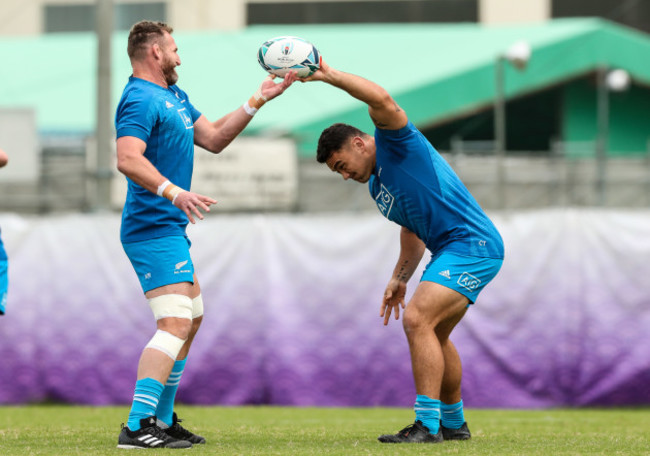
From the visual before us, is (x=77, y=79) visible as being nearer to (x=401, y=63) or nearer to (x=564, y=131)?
(x=401, y=63)

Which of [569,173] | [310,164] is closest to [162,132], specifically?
[310,164]

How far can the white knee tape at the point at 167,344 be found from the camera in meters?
6.00

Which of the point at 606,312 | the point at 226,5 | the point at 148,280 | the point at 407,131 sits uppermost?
the point at 226,5

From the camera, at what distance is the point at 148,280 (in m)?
6.12

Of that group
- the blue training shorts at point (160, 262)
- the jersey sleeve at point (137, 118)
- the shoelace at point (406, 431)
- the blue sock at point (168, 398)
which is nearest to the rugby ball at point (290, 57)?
Result: the jersey sleeve at point (137, 118)

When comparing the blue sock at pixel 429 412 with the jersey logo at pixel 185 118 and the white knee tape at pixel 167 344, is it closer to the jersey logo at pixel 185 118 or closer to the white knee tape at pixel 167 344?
the white knee tape at pixel 167 344

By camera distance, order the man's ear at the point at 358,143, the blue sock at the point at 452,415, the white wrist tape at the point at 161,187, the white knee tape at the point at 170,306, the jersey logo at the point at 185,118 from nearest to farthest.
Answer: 1. the white wrist tape at the point at 161,187
2. the white knee tape at the point at 170,306
3. the jersey logo at the point at 185,118
4. the man's ear at the point at 358,143
5. the blue sock at the point at 452,415

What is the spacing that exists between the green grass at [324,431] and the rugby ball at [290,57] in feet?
6.61

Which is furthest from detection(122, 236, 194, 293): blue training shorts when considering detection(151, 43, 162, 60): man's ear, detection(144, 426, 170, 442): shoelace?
detection(151, 43, 162, 60): man's ear

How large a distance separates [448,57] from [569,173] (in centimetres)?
719

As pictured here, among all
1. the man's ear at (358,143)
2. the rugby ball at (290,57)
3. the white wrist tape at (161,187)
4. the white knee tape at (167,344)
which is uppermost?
the rugby ball at (290,57)

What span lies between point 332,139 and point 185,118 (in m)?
0.83

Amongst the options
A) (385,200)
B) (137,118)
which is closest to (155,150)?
(137,118)

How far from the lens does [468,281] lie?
6395 millimetres
